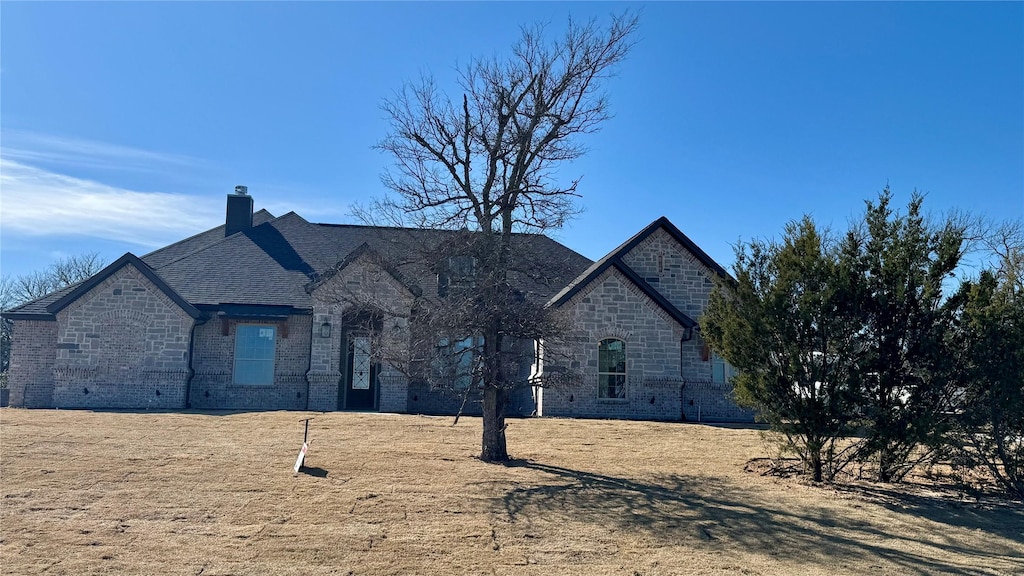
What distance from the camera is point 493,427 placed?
1162 cm

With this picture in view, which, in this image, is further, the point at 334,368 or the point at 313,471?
the point at 334,368

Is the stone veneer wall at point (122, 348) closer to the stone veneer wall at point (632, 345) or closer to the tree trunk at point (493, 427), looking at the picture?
the tree trunk at point (493, 427)

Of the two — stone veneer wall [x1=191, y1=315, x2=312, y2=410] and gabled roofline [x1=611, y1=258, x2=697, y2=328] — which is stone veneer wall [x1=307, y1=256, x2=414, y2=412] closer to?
stone veneer wall [x1=191, y1=315, x2=312, y2=410]

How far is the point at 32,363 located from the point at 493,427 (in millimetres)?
14266

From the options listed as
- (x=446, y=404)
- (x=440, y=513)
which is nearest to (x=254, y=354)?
(x=446, y=404)

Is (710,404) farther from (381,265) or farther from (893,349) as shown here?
(381,265)

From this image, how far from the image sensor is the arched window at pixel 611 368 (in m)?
18.9

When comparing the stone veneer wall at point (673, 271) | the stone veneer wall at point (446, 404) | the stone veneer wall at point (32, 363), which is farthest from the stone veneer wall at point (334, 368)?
the stone veneer wall at point (673, 271)

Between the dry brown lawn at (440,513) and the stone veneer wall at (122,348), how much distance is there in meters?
5.14

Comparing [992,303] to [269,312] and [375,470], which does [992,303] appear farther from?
[269,312]

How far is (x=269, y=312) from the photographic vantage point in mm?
19016

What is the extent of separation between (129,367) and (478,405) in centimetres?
929

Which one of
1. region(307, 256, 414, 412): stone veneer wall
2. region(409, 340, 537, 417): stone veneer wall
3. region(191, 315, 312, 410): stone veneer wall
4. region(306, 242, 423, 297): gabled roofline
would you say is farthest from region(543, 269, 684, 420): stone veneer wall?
region(191, 315, 312, 410): stone veneer wall

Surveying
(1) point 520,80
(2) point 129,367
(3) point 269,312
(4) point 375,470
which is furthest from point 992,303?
(2) point 129,367
